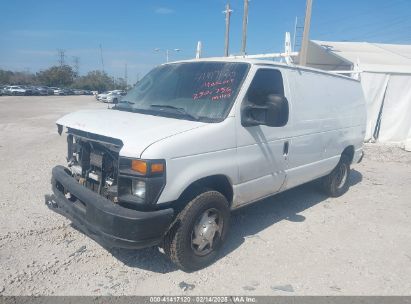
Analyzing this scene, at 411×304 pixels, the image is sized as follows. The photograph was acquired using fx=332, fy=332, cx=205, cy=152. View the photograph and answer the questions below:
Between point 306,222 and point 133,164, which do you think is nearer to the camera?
point 133,164

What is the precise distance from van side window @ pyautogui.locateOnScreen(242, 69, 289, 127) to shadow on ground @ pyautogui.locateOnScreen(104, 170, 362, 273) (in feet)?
5.43

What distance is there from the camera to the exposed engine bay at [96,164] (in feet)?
10.9

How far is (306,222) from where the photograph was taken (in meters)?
5.13

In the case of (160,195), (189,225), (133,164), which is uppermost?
(133,164)

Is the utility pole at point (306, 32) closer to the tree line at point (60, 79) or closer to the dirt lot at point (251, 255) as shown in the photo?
the dirt lot at point (251, 255)

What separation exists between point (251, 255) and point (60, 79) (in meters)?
91.1

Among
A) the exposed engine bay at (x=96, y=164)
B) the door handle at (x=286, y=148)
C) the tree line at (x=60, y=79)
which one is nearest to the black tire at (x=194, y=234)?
the exposed engine bay at (x=96, y=164)

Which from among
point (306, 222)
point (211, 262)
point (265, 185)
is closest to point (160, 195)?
point (211, 262)

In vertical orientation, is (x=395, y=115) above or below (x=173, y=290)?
above

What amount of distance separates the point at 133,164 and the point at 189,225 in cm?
91

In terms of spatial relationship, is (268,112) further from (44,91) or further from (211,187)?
(44,91)

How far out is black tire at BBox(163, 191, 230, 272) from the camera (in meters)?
3.37

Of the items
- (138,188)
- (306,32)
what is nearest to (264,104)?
(138,188)

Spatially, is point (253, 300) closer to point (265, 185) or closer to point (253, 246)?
Result: point (253, 246)
